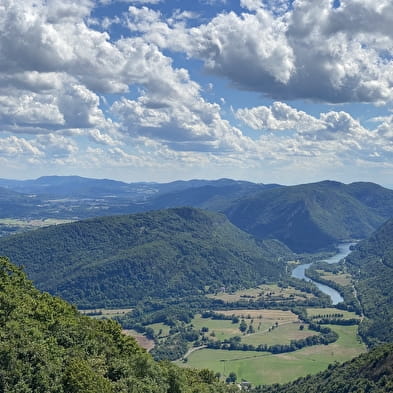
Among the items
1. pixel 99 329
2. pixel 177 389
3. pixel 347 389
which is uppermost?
pixel 99 329

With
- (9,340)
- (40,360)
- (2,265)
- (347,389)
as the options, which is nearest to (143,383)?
(40,360)

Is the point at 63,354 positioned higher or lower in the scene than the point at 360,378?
higher

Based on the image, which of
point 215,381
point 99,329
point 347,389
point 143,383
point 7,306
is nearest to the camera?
point 143,383

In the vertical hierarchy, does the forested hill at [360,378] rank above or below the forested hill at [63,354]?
below

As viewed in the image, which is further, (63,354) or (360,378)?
(360,378)

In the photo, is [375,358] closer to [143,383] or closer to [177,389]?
[177,389]
